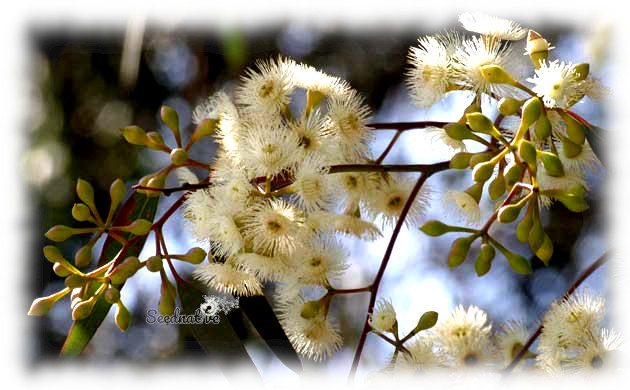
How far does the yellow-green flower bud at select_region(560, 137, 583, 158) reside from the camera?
1.01 meters

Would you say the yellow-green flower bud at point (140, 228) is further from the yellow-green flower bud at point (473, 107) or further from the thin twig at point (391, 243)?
the yellow-green flower bud at point (473, 107)

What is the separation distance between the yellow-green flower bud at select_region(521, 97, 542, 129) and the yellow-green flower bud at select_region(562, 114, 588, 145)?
6cm

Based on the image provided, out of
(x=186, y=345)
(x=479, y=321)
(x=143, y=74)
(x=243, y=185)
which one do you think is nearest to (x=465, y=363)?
(x=479, y=321)

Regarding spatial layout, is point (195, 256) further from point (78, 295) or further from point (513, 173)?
point (513, 173)

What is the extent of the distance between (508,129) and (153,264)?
0.46 m

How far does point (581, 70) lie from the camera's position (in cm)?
98

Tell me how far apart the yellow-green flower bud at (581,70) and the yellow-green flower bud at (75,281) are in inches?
23.5

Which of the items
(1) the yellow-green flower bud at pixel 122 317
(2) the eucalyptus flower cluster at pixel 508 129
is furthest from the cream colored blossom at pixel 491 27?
(1) the yellow-green flower bud at pixel 122 317

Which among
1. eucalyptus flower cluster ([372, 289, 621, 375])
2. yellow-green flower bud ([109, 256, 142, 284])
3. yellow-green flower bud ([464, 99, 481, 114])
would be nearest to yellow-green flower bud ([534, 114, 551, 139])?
yellow-green flower bud ([464, 99, 481, 114])

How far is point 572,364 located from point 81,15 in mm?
1128

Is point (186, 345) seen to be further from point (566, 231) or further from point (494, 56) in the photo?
point (566, 231)

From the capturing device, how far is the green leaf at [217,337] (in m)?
1.09

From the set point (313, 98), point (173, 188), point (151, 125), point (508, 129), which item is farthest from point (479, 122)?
point (151, 125)

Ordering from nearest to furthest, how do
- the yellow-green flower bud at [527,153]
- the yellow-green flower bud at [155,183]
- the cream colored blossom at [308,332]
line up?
1. the yellow-green flower bud at [527,153]
2. the yellow-green flower bud at [155,183]
3. the cream colored blossom at [308,332]
